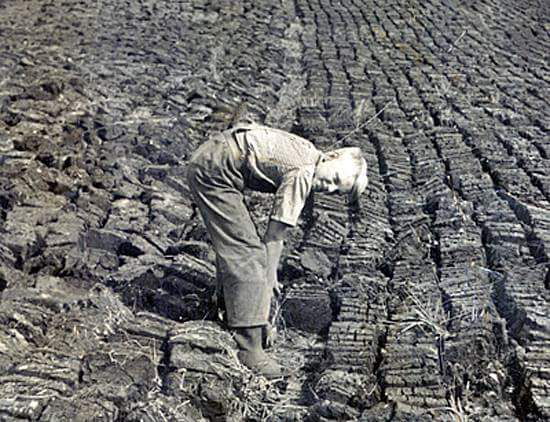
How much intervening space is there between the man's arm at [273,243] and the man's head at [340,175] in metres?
0.34

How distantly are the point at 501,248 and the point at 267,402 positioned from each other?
8.21 feet

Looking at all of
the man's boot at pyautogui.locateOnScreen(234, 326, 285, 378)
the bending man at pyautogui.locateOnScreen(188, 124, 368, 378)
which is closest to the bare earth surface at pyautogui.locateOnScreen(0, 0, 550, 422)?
the man's boot at pyautogui.locateOnScreen(234, 326, 285, 378)

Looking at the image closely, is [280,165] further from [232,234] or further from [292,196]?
[232,234]

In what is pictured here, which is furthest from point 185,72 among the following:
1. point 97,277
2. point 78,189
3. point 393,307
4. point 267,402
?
point 267,402

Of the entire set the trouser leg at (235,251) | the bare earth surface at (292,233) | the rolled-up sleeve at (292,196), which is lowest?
the bare earth surface at (292,233)

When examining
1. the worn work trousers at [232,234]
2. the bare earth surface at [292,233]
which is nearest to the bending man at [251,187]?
the worn work trousers at [232,234]

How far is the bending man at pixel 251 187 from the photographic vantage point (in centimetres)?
531

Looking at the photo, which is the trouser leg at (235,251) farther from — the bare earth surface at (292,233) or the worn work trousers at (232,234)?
the bare earth surface at (292,233)

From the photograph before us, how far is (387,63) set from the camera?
12.2 metres

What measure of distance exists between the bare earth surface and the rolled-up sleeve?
93 cm

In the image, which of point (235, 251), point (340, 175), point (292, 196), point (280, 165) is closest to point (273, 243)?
point (235, 251)

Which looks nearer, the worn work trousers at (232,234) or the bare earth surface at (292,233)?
the bare earth surface at (292,233)

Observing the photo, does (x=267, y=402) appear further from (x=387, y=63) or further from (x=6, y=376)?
(x=387, y=63)

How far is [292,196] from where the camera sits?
16.9ft
